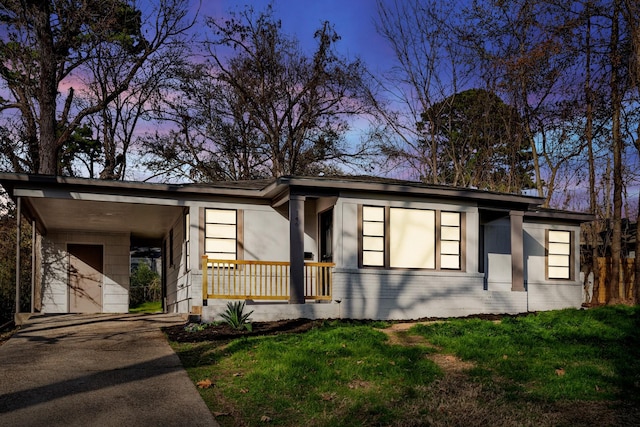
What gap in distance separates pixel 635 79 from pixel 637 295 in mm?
6003

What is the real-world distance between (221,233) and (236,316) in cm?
345

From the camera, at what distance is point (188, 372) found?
8.41 meters

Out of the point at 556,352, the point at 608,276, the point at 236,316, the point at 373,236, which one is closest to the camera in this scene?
the point at 556,352

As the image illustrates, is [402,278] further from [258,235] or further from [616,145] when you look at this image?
[616,145]

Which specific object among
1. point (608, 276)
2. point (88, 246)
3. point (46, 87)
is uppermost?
point (46, 87)

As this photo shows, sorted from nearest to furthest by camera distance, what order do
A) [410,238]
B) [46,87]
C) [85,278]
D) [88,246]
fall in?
[410,238]
[85,278]
[88,246]
[46,87]

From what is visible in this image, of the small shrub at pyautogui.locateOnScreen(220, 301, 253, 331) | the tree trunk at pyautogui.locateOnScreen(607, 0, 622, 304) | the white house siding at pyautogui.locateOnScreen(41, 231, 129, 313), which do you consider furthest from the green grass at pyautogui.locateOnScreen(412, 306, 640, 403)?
the white house siding at pyautogui.locateOnScreen(41, 231, 129, 313)

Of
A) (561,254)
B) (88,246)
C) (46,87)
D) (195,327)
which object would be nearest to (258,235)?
(195,327)

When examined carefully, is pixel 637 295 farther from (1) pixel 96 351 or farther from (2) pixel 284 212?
(1) pixel 96 351

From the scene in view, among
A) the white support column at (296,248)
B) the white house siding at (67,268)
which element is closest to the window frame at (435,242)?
the white support column at (296,248)

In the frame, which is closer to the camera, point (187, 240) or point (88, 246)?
point (187, 240)

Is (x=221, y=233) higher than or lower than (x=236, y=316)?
higher

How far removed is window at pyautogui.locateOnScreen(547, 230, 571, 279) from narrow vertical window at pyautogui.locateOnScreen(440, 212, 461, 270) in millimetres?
4005

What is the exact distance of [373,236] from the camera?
14.8m
